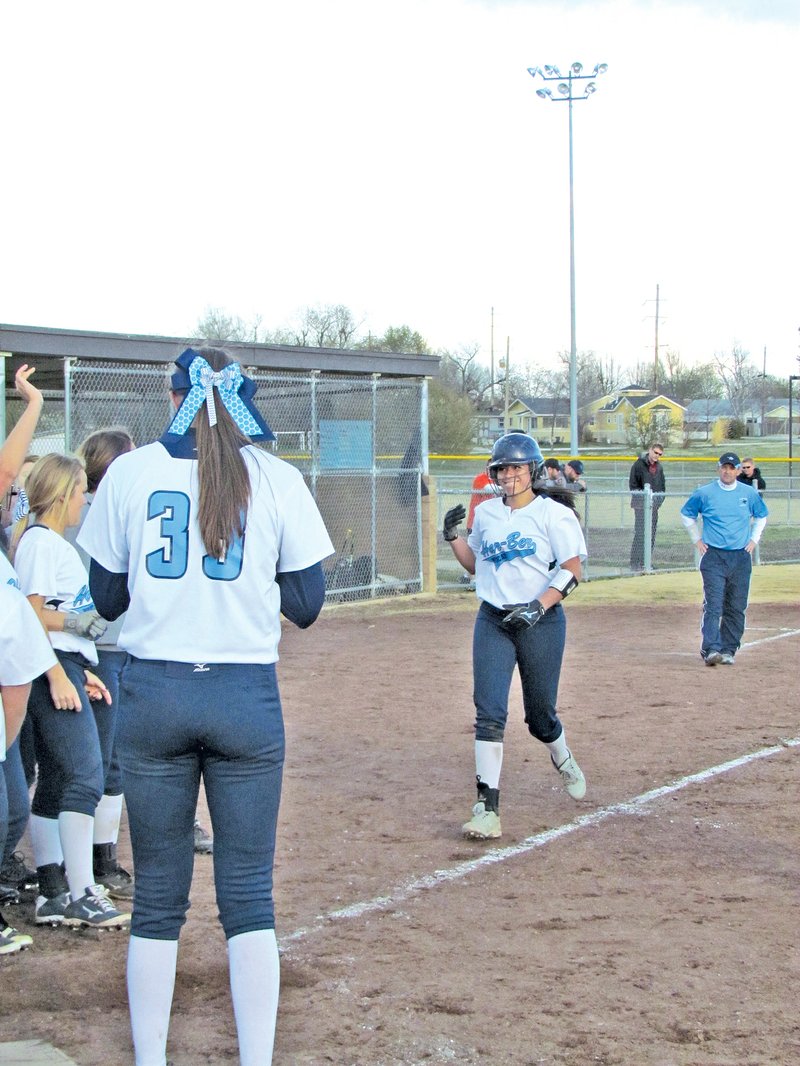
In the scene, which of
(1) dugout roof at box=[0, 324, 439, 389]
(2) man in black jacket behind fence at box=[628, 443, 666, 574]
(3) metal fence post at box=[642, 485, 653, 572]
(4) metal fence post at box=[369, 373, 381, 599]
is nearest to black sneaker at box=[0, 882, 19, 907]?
(1) dugout roof at box=[0, 324, 439, 389]

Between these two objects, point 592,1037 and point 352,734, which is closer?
point 592,1037

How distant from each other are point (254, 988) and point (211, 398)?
153 centimetres

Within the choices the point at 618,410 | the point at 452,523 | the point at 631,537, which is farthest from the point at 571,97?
the point at 618,410

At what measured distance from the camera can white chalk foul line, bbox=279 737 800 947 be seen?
4898mm

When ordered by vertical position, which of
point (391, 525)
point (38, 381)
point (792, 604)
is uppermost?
point (38, 381)

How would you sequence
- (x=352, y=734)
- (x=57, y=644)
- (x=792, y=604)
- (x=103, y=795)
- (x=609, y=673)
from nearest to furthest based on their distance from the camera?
(x=57, y=644)
(x=103, y=795)
(x=352, y=734)
(x=609, y=673)
(x=792, y=604)

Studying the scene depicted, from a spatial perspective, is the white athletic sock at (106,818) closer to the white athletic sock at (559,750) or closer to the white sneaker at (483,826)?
the white sneaker at (483,826)

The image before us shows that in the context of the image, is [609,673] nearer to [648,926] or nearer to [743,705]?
[743,705]

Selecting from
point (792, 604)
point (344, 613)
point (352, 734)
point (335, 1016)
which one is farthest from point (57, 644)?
point (792, 604)

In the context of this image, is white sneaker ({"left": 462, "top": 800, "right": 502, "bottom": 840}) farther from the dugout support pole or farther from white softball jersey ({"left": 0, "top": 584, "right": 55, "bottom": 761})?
the dugout support pole

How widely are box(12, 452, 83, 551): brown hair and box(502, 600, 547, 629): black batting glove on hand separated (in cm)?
224

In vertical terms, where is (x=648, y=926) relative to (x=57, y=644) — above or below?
below

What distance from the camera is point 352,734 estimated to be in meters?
8.51

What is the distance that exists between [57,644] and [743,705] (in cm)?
623
